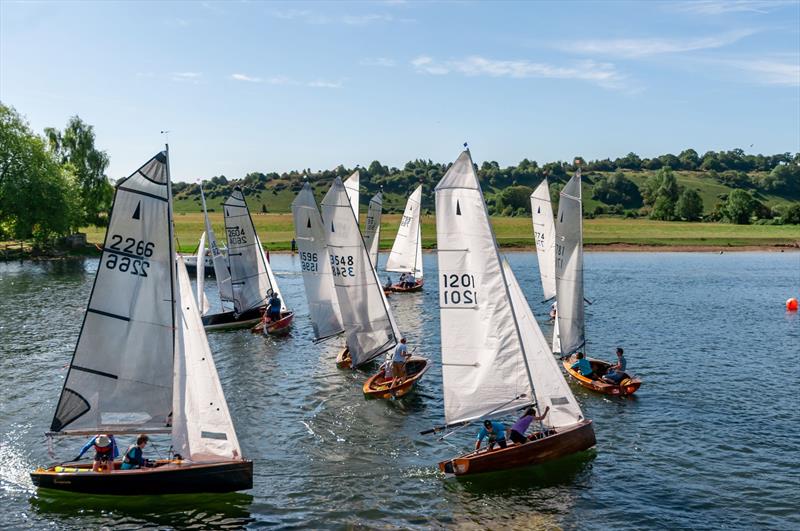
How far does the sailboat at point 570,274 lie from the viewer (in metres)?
36.3

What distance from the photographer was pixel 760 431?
29.2m

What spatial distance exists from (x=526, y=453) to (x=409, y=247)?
154 ft

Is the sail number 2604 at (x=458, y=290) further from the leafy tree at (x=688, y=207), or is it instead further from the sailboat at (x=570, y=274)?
the leafy tree at (x=688, y=207)

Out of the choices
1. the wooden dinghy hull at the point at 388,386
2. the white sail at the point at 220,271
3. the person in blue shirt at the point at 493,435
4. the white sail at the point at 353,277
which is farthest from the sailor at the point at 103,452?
the white sail at the point at 220,271

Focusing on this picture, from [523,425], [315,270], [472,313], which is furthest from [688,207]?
[472,313]

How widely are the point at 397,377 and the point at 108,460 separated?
551 inches

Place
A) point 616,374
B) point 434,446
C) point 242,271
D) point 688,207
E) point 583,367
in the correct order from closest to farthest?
point 434,446 < point 616,374 < point 583,367 < point 242,271 < point 688,207

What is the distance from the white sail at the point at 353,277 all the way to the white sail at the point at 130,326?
48.4 feet

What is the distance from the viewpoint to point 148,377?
22297 millimetres

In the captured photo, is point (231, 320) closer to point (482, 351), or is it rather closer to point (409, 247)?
point (409, 247)

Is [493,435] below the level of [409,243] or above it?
below

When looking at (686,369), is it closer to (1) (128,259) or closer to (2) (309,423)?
(2) (309,423)

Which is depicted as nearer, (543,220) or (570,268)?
(570,268)

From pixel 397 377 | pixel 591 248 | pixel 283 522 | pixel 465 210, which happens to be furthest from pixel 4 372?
pixel 591 248
